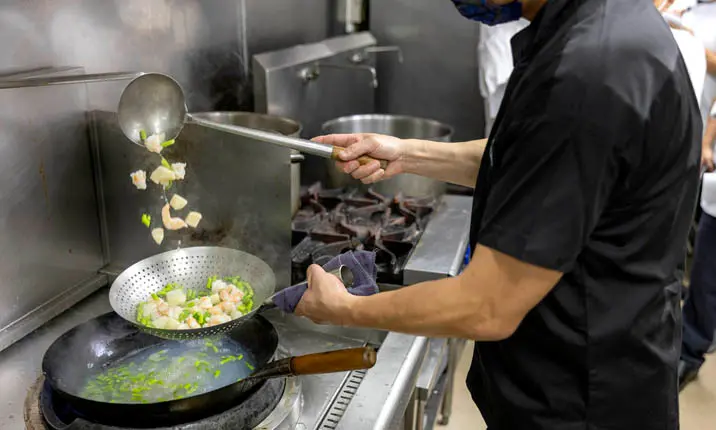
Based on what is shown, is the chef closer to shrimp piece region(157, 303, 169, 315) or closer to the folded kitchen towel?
the folded kitchen towel

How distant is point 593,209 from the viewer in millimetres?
788

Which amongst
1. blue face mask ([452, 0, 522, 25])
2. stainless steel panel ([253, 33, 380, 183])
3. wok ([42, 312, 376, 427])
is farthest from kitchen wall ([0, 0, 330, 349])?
blue face mask ([452, 0, 522, 25])

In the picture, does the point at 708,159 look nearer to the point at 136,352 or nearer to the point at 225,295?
the point at 225,295

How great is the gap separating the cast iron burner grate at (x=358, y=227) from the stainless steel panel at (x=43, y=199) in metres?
0.52

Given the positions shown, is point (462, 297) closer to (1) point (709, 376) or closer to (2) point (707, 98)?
(2) point (707, 98)

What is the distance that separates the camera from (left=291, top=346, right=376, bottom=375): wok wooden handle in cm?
95

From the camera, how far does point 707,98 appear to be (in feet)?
8.11

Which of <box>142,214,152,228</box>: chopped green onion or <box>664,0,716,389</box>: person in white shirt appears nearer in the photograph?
<box>142,214,152,228</box>: chopped green onion

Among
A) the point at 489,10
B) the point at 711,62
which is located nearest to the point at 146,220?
the point at 489,10

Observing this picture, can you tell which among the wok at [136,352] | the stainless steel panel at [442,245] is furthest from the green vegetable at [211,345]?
the stainless steel panel at [442,245]

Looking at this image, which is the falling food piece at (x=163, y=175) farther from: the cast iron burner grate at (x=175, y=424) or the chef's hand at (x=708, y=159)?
the chef's hand at (x=708, y=159)

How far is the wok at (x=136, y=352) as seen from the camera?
994 millimetres

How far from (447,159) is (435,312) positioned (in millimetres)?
537

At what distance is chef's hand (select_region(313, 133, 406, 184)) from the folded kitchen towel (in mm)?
234
